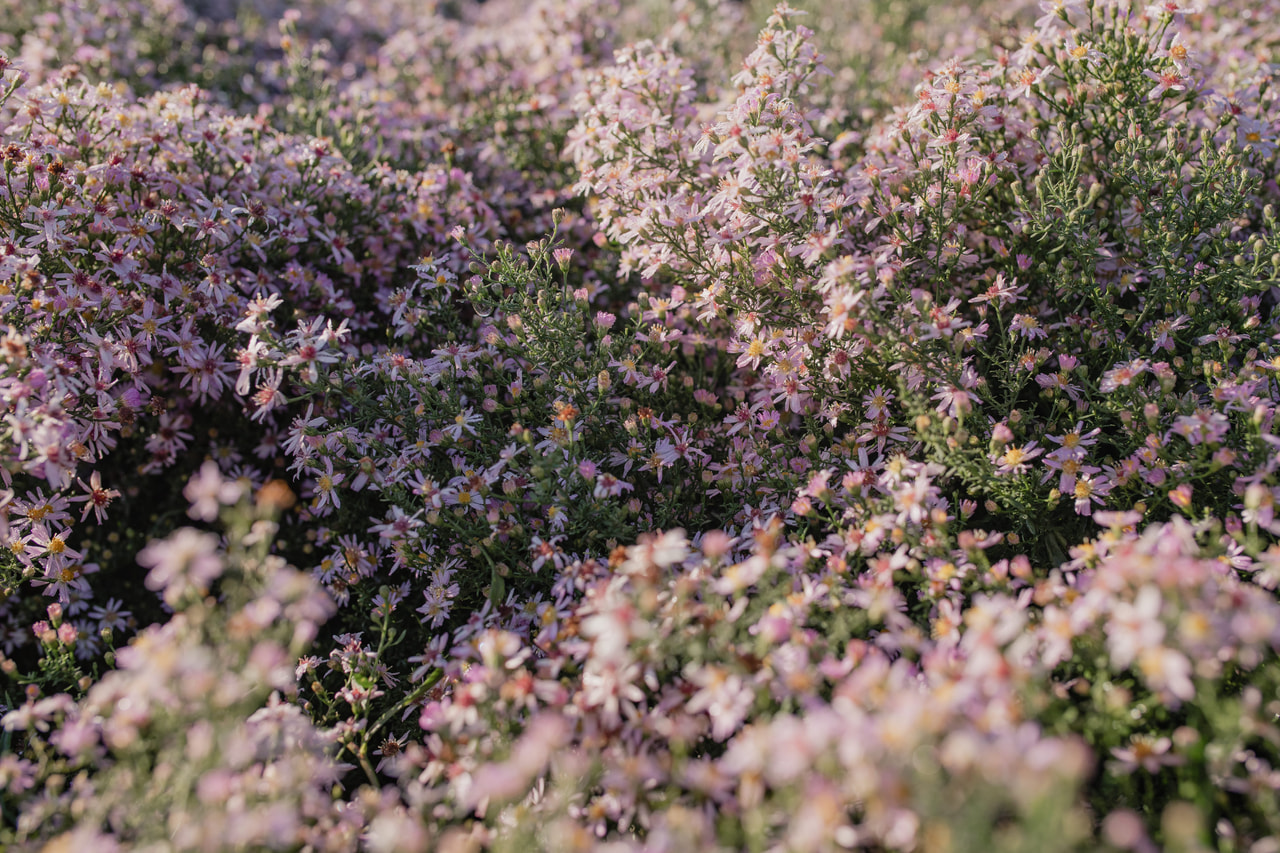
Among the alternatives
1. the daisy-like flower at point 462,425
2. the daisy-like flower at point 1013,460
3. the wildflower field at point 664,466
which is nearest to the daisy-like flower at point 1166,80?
the wildflower field at point 664,466

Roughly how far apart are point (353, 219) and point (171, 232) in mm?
801

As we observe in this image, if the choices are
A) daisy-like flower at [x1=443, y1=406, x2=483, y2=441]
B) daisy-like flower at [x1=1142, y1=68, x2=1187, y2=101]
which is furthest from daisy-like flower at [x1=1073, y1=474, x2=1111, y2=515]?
daisy-like flower at [x1=443, y1=406, x2=483, y2=441]

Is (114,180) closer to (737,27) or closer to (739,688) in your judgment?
(739,688)

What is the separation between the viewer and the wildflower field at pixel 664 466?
6.44 feet

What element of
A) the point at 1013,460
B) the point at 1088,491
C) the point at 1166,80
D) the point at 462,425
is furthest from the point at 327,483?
the point at 1166,80

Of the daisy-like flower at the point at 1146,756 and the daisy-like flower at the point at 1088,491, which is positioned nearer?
the daisy-like flower at the point at 1146,756

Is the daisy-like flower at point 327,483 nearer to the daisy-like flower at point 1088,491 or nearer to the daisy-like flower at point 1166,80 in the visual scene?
the daisy-like flower at point 1088,491

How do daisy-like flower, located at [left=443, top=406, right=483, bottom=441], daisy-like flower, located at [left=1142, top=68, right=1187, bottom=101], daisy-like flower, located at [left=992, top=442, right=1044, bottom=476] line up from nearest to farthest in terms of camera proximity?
daisy-like flower, located at [left=992, top=442, right=1044, bottom=476], daisy-like flower, located at [left=443, top=406, right=483, bottom=441], daisy-like flower, located at [left=1142, top=68, right=1187, bottom=101]

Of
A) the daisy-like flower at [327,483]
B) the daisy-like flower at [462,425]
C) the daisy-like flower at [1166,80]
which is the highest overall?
the daisy-like flower at [1166,80]

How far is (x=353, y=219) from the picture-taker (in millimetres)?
4133

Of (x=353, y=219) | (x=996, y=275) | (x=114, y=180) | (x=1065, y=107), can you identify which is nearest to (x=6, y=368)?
(x=114, y=180)

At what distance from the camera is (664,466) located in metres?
3.28

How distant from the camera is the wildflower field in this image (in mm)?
1962

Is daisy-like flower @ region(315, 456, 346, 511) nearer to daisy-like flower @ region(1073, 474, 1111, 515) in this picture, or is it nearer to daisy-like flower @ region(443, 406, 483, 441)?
daisy-like flower @ region(443, 406, 483, 441)
